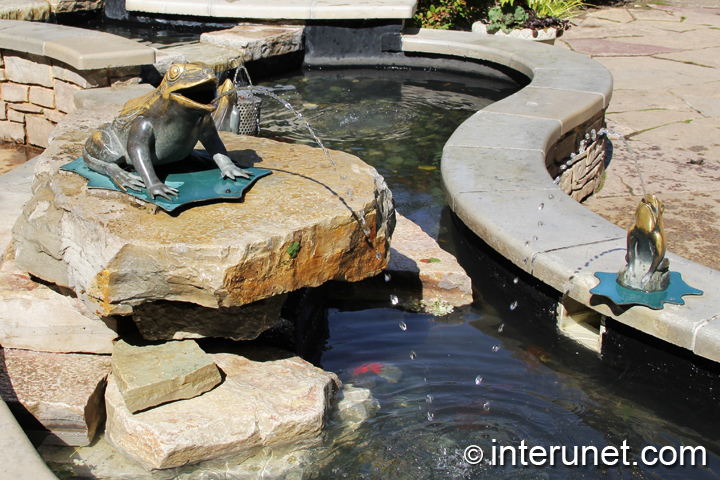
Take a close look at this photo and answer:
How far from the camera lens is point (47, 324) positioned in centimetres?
311

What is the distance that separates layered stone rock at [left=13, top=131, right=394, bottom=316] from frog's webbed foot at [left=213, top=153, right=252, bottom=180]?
0.32 ft

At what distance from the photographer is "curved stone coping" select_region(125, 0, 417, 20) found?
7219mm

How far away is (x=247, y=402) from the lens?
278 cm

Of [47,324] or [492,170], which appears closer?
[47,324]

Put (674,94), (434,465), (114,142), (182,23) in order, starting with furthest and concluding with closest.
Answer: (182,23)
(674,94)
(114,142)
(434,465)

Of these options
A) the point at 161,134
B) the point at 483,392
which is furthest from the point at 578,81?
the point at 161,134

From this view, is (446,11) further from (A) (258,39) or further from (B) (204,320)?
(B) (204,320)

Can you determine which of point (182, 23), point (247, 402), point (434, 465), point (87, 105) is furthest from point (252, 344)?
point (182, 23)

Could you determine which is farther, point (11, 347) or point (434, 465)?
point (11, 347)

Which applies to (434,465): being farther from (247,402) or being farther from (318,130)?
(318,130)

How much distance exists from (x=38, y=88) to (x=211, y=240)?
401cm

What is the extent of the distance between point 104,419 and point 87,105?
257 cm

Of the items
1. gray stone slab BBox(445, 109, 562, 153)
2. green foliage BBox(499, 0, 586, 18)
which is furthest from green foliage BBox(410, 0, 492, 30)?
gray stone slab BBox(445, 109, 562, 153)

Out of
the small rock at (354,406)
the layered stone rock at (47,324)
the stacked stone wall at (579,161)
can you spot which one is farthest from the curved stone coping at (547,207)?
the layered stone rock at (47,324)
